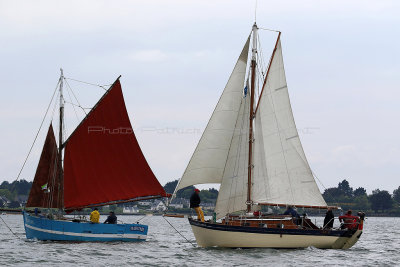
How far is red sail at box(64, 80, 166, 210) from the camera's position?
54.2 meters

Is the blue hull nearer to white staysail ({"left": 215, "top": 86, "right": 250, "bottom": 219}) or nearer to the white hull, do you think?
the white hull

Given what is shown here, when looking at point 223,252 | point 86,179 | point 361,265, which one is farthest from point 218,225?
point 86,179

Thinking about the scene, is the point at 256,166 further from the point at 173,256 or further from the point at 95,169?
the point at 95,169

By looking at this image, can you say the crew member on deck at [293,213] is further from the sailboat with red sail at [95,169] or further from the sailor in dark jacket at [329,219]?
the sailboat with red sail at [95,169]

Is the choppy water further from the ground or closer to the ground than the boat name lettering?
closer to the ground

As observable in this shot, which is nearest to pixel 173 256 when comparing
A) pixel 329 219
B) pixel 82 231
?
pixel 82 231

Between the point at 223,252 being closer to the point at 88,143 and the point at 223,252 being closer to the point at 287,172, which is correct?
the point at 287,172

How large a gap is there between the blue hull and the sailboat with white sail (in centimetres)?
783

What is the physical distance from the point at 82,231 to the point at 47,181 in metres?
4.63

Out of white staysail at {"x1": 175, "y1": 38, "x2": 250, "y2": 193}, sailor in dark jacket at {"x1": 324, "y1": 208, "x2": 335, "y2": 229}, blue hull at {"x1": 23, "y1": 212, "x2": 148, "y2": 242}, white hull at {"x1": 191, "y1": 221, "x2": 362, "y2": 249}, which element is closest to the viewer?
white hull at {"x1": 191, "y1": 221, "x2": 362, "y2": 249}

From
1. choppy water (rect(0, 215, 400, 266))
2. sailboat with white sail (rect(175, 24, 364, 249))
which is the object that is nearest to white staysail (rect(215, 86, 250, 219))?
sailboat with white sail (rect(175, 24, 364, 249))

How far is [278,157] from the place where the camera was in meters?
48.1

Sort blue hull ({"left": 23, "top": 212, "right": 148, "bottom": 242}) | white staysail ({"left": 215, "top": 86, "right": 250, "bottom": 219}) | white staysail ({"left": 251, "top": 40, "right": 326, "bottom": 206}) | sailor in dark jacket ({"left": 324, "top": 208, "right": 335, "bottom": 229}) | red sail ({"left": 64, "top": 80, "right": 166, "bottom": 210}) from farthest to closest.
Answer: red sail ({"left": 64, "top": 80, "right": 166, "bottom": 210}) < blue hull ({"left": 23, "top": 212, "right": 148, "bottom": 242}) < white staysail ({"left": 251, "top": 40, "right": 326, "bottom": 206}) < sailor in dark jacket ({"left": 324, "top": 208, "right": 335, "bottom": 229}) < white staysail ({"left": 215, "top": 86, "right": 250, "bottom": 219})

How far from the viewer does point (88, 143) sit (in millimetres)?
54500
